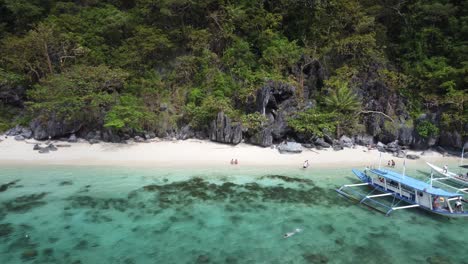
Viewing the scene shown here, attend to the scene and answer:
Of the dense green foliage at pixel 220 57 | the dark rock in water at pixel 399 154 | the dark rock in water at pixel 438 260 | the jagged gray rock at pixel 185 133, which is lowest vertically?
the dark rock in water at pixel 438 260

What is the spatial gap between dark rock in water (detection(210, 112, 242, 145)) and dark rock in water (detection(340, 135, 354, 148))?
10125mm

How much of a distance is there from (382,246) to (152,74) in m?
27.3

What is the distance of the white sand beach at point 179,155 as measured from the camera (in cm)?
2244

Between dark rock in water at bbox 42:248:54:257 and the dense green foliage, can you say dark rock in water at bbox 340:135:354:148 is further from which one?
dark rock in water at bbox 42:248:54:257

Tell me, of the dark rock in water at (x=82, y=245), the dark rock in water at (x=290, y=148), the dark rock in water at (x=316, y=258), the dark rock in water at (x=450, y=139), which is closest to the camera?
the dark rock in water at (x=316, y=258)

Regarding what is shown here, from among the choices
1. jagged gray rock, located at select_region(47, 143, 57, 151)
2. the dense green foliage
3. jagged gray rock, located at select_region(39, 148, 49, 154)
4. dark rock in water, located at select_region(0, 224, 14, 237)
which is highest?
the dense green foliage

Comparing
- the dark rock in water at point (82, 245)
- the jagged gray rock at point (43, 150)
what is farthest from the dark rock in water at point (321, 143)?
the jagged gray rock at point (43, 150)

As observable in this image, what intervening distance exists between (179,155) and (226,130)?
4936 mm

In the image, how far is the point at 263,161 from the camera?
2361cm

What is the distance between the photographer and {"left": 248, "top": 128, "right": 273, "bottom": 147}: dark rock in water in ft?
84.3

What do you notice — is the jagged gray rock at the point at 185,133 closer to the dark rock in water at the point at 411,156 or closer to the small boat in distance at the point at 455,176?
the dark rock in water at the point at 411,156

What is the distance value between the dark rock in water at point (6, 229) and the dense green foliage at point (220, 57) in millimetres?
11878

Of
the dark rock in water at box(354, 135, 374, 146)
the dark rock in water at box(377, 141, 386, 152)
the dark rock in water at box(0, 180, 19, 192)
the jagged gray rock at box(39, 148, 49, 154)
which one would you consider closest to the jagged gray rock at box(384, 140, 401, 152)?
the dark rock in water at box(377, 141, 386, 152)

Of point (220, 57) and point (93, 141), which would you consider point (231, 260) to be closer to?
point (93, 141)
